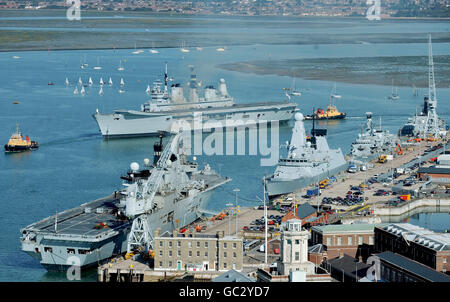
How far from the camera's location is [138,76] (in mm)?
131500

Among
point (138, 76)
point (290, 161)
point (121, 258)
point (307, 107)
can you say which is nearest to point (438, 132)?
point (307, 107)

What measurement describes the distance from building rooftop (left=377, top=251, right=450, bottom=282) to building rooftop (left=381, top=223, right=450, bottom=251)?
1645mm

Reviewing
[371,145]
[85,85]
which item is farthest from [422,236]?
[85,85]

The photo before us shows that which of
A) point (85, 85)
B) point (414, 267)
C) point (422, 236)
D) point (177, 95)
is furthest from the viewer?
point (85, 85)

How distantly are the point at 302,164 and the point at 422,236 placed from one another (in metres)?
21.3

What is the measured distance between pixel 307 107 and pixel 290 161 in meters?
43.4

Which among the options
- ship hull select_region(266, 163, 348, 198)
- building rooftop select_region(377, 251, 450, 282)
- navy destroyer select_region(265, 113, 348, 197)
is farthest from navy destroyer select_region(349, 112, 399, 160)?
building rooftop select_region(377, 251, 450, 282)

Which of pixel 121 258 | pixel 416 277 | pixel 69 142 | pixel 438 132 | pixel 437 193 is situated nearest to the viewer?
pixel 416 277

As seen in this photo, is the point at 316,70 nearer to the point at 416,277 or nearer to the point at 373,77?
the point at 373,77

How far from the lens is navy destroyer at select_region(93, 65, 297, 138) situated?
81.2 m

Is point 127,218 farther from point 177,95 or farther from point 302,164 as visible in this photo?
point 177,95

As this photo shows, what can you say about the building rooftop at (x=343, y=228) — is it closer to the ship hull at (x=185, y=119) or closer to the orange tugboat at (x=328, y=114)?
the ship hull at (x=185, y=119)

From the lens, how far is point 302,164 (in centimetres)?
5750

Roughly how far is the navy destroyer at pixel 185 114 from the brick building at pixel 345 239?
131 ft
